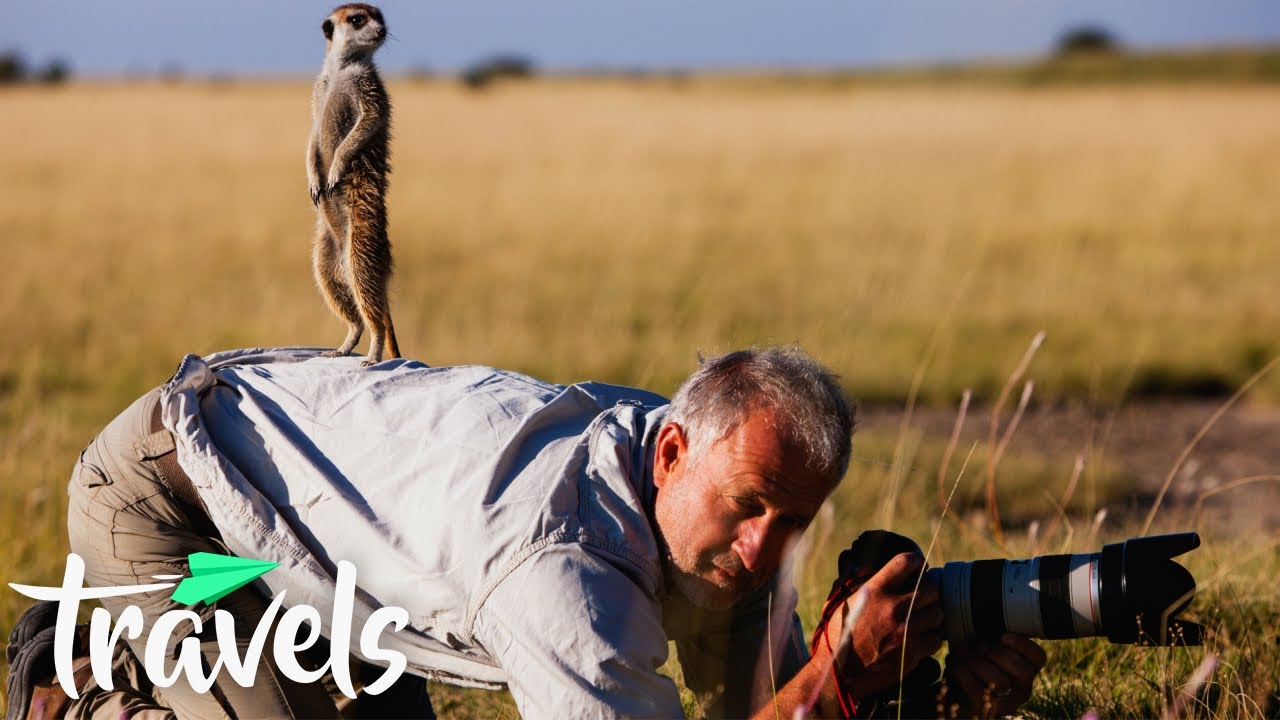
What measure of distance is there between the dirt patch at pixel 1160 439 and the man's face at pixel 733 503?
16.2 ft

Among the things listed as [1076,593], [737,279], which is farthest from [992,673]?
[737,279]

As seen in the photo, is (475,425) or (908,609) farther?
(475,425)

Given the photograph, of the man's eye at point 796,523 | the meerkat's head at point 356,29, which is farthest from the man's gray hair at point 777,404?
the meerkat's head at point 356,29

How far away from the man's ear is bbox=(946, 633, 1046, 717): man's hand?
30.0 inches

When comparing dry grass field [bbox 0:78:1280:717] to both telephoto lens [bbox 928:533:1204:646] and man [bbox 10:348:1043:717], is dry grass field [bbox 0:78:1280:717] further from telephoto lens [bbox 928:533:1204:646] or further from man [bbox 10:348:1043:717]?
man [bbox 10:348:1043:717]

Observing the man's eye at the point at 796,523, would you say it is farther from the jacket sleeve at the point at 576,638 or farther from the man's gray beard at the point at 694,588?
the jacket sleeve at the point at 576,638

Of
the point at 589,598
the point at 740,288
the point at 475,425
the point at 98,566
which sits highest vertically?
the point at 475,425

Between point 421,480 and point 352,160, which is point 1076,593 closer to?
point 421,480

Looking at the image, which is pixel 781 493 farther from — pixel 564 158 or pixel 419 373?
pixel 564 158

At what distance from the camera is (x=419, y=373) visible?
8.91 ft

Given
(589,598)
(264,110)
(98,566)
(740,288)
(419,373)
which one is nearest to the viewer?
(589,598)

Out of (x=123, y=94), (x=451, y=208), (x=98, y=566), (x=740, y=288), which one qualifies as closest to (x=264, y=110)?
(x=123, y=94)

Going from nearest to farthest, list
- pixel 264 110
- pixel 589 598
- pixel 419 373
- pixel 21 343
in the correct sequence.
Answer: pixel 589 598
pixel 419 373
pixel 21 343
pixel 264 110

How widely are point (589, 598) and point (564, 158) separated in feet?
58.4
